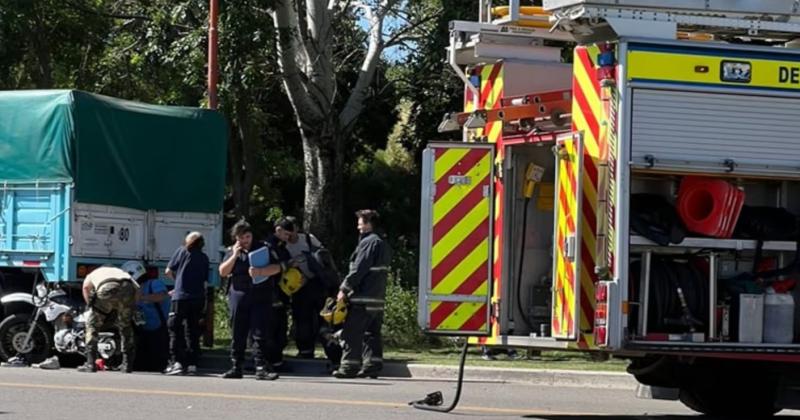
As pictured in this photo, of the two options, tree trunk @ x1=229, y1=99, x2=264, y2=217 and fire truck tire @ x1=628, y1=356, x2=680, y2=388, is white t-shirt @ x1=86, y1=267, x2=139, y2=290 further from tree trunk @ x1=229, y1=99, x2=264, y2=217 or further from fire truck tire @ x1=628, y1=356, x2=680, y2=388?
tree trunk @ x1=229, y1=99, x2=264, y2=217

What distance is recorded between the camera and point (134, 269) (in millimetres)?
19031

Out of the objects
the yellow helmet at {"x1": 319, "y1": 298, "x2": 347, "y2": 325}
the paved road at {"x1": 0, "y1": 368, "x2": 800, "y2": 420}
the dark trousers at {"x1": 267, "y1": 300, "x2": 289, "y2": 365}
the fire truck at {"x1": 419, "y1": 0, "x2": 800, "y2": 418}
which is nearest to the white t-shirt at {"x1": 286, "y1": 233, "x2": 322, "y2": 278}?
the dark trousers at {"x1": 267, "y1": 300, "x2": 289, "y2": 365}

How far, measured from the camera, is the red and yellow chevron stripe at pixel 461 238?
41.1 ft

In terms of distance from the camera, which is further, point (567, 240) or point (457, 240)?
point (457, 240)

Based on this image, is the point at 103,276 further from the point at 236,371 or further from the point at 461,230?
the point at 461,230

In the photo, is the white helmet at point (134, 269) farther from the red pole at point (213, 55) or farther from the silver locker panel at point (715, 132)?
the silver locker panel at point (715, 132)

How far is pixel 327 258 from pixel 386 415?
6.81m

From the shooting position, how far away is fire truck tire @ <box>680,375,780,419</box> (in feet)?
41.5

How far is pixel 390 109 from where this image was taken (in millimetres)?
37938

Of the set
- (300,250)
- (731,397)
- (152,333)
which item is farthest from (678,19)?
(152,333)

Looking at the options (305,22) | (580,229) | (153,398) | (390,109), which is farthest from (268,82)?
(580,229)

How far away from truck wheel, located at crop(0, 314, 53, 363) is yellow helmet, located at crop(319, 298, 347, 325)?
134 inches

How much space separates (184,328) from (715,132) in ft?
26.9

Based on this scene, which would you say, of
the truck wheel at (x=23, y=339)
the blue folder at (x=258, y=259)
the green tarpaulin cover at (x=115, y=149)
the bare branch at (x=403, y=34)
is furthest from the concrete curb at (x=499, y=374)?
the bare branch at (x=403, y=34)
